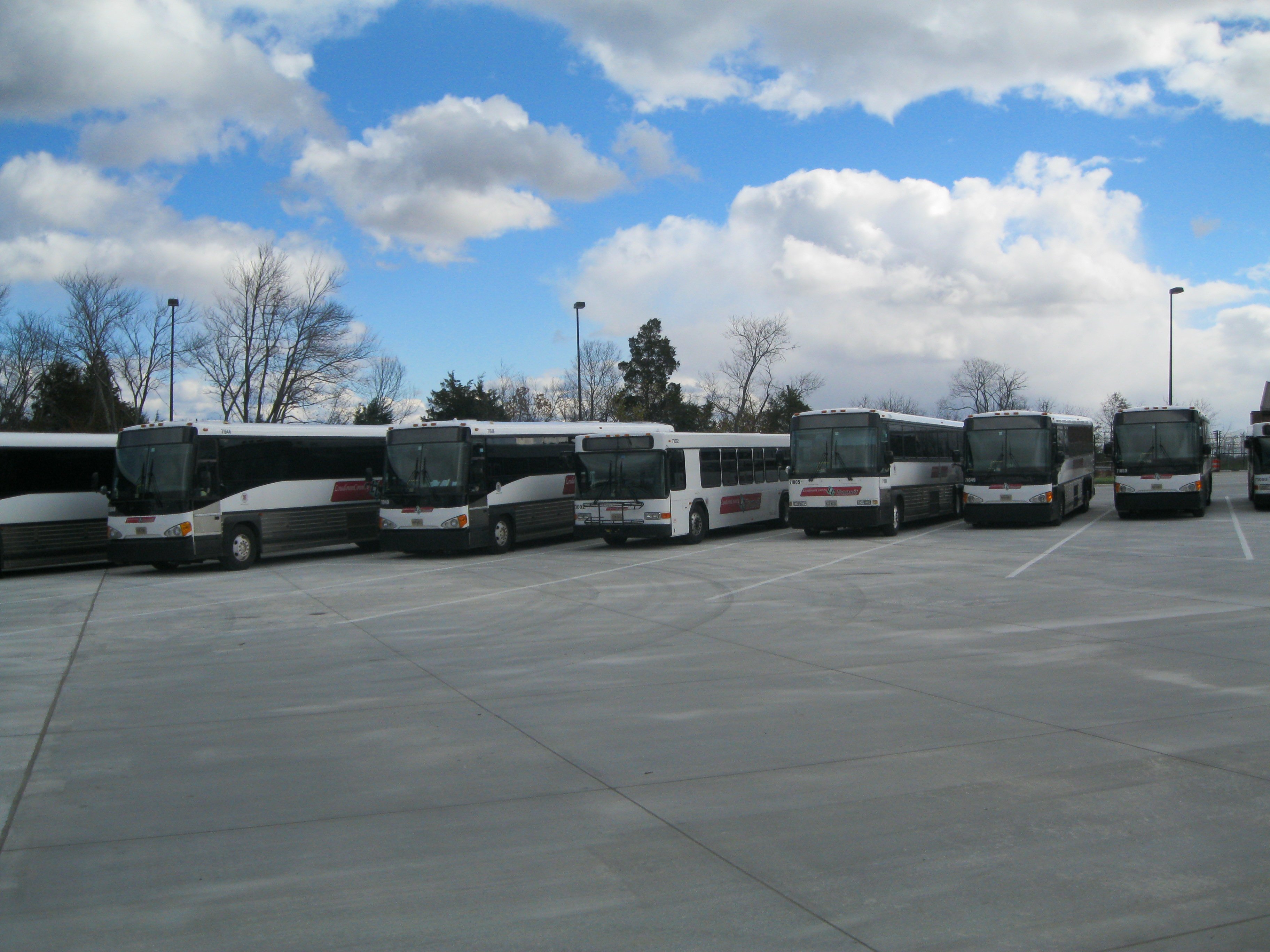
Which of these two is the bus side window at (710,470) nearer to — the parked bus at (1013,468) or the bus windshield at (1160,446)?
the parked bus at (1013,468)

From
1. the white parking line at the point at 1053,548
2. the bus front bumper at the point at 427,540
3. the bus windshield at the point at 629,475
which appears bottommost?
the white parking line at the point at 1053,548

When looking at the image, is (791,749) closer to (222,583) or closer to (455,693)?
(455,693)

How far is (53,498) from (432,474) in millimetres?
8038

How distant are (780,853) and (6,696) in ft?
24.5

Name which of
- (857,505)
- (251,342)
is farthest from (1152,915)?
(251,342)

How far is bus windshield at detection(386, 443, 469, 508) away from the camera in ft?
72.8

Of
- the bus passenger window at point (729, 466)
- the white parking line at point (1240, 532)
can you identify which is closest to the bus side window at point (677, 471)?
the bus passenger window at point (729, 466)

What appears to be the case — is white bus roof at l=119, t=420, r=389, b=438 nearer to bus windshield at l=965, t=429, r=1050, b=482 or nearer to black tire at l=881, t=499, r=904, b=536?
black tire at l=881, t=499, r=904, b=536

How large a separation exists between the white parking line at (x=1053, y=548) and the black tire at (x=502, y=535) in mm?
11379

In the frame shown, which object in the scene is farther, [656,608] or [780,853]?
[656,608]

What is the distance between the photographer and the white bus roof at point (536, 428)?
22625mm

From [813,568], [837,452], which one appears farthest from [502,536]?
[813,568]

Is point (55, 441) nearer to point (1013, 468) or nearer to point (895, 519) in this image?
point (895, 519)

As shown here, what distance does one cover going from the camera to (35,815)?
5.66 meters
